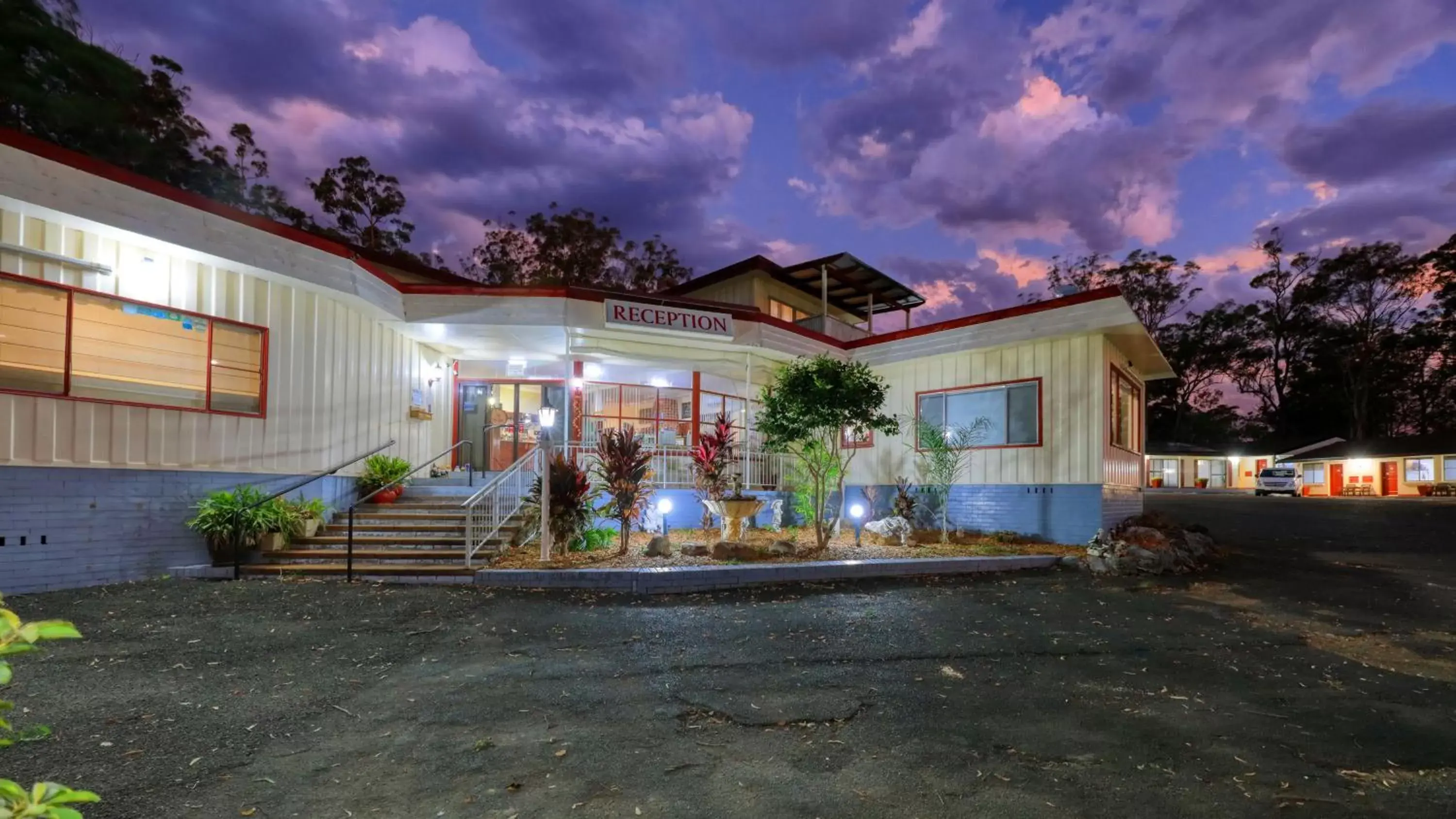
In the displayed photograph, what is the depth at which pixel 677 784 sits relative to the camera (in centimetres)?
314

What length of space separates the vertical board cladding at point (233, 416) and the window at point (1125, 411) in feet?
38.7

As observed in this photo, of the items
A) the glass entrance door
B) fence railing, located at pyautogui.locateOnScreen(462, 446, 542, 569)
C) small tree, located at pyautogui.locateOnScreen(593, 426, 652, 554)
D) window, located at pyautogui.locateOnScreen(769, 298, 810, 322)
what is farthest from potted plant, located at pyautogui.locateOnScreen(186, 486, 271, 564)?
window, located at pyautogui.locateOnScreen(769, 298, 810, 322)

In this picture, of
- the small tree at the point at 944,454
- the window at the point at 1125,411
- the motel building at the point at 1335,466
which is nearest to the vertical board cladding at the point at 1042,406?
the small tree at the point at 944,454

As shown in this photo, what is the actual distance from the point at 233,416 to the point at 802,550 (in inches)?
303

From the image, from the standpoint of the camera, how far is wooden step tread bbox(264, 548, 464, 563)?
8.35 meters

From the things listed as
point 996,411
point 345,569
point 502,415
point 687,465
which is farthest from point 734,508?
point 502,415

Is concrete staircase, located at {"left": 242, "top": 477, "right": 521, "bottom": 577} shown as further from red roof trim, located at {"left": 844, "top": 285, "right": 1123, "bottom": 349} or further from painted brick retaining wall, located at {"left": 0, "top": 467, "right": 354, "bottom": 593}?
red roof trim, located at {"left": 844, "top": 285, "right": 1123, "bottom": 349}

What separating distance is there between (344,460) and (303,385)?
133cm

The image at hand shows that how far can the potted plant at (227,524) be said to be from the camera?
318 inches

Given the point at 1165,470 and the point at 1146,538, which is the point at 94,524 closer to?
the point at 1146,538

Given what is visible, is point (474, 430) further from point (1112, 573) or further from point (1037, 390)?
point (1112, 573)

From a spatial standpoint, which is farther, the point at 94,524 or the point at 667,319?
the point at 667,319

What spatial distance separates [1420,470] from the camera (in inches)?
1145

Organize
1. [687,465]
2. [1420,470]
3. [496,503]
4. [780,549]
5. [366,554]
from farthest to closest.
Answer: [1420,470] → [687,465] → [780,549] → [496,503] → [366,554]
